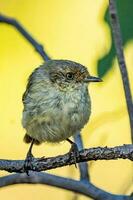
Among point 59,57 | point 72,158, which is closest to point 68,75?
point 72,158

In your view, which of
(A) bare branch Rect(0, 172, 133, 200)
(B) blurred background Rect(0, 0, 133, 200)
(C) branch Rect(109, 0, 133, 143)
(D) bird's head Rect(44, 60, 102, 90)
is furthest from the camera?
(B) blurred background Rect(0, 0, 133, 200)

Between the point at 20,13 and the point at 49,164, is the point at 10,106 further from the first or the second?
the point at 49,164

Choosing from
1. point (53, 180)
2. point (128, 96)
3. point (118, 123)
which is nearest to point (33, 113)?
point (53, 180)

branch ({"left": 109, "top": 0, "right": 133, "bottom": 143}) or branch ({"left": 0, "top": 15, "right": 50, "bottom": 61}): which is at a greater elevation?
branch ({"left": 0, "top": 15, "right": 50, "bottom": 61})

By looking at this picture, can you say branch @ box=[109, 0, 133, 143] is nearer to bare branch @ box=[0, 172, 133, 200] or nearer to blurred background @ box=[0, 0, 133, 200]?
bare branch @ box=[0, 172, 133, 200]

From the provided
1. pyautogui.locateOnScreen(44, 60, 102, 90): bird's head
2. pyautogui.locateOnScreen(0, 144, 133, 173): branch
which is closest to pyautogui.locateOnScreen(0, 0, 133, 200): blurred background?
pyautogui.locateOnScreen(44, 60, 102, 90): bird's head
